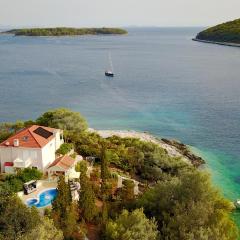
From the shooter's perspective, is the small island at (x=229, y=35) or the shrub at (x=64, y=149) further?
the small island at (x=229, y=35)

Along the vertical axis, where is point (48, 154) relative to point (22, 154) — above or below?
below

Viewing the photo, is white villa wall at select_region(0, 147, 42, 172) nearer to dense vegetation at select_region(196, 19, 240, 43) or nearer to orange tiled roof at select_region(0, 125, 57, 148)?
orange tiled roof at select_region(0, 125, 57, 148)

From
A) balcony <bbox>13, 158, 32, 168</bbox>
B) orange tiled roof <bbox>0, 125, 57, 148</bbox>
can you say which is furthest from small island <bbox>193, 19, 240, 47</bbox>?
balcony <bbox>13, 158, 32, 168</bbox>

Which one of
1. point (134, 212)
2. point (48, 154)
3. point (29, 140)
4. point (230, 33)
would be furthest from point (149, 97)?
point (230, 33)

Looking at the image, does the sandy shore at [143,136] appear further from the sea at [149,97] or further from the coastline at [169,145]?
the sea at [149,97]

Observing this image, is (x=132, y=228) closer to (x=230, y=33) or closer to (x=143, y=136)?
(x=143, y=136)

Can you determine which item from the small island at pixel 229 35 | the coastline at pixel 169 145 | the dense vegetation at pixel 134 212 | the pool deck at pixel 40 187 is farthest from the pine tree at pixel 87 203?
the small island at pixel 229 35
